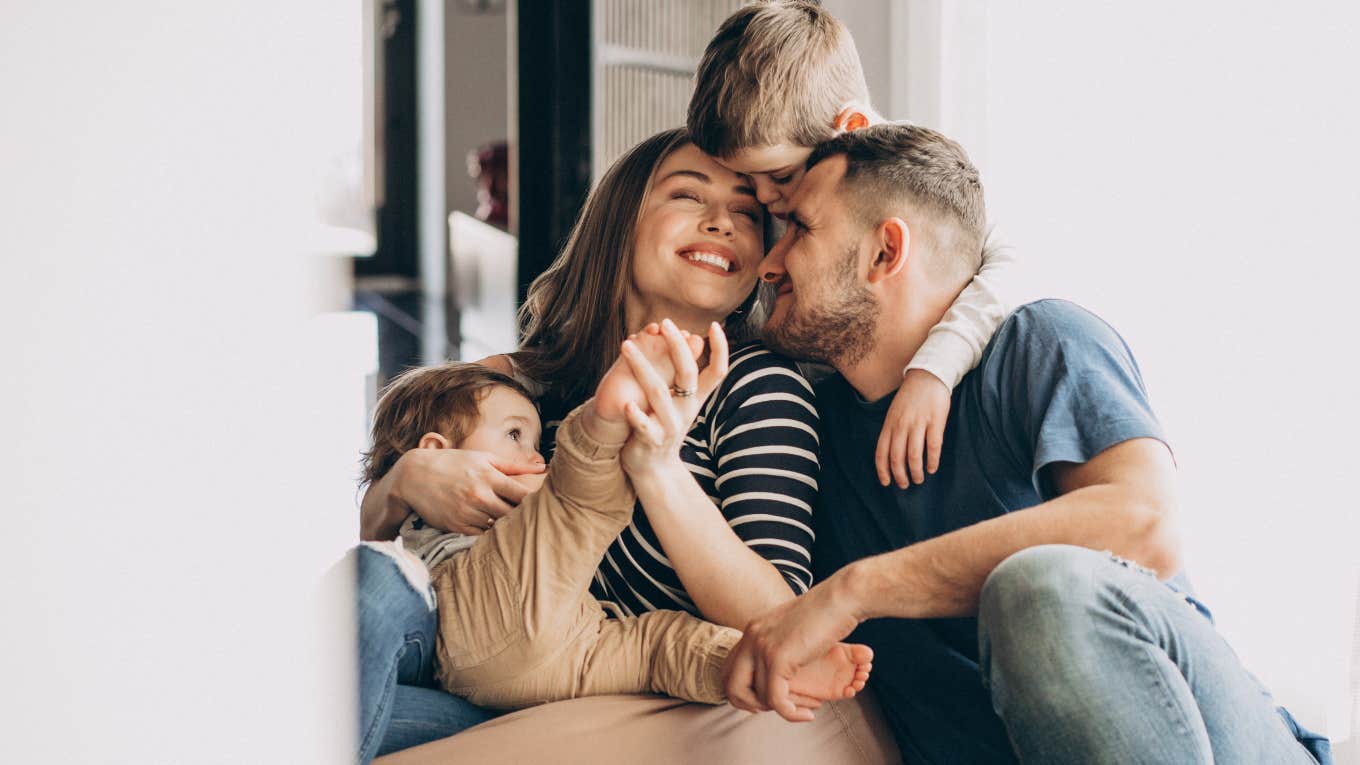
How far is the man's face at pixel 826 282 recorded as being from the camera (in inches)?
55.6

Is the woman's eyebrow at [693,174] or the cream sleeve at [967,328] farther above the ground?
the woman's eyebrow at [693,174]

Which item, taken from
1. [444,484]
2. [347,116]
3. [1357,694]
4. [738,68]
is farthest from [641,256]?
[347,116]

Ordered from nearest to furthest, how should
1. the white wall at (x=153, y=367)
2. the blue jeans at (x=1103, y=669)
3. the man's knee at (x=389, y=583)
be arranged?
1. the white wall at (x=153, y=367)
2. the blue jeans at (x=1103, y=669)
3. the man's knee at (x=389, y=583)

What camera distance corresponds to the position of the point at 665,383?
1179 millimetres

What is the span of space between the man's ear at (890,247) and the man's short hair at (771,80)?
0.64ft

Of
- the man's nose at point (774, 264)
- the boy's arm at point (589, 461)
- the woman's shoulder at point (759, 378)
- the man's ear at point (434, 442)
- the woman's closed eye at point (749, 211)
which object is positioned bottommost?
the man's ear at point (434, 442)

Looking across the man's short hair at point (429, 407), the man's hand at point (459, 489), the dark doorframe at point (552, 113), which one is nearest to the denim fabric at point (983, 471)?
the man's hand at point (459, 489)

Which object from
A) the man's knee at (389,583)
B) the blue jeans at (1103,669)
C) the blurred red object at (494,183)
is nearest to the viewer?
the blue jeans at (1103,669)

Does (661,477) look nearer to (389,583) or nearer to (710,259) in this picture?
(389,583)

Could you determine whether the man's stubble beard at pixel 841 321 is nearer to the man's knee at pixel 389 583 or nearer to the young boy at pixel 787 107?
the young boy at pixel 787 107

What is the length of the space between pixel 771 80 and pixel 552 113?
210 centimetres

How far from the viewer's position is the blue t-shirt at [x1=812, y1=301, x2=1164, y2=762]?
1.16 m

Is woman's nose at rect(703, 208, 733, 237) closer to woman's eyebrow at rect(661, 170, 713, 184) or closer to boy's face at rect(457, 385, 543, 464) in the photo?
woman's eyebrow at rect(661, 170, 713, 184)

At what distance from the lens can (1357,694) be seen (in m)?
1.52
